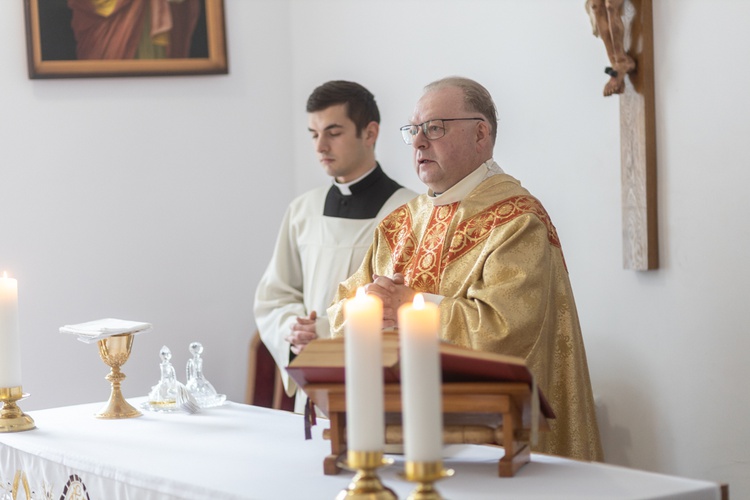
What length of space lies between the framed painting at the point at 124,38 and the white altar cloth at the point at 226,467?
2.78 metres

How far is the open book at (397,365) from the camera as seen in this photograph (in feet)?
7.27

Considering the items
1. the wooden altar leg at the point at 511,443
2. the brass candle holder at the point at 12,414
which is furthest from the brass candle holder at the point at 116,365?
the wooden altar leg at the point at 511,443

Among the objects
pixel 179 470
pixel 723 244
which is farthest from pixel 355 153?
pixel 179 470

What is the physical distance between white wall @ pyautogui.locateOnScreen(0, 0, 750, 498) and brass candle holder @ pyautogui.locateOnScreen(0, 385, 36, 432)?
2333 millimetres

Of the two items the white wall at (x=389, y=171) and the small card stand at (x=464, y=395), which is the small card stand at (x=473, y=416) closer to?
the small card stand at (x=464, y=395)

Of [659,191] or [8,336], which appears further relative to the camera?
[659,191]

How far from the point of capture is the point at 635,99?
405cm

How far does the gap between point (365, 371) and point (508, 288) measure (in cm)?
170

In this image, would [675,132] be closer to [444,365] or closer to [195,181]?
[444,365]

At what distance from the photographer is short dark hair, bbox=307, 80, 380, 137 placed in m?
4.79

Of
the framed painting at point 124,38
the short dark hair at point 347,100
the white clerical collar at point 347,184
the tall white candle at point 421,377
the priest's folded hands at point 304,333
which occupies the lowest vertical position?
the priest's folded hands at point 304,333

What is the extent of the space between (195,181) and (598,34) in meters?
2.91

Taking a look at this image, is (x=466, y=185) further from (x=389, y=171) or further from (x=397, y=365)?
(x=389, y=171)

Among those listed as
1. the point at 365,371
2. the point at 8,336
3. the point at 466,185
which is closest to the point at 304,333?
the point at 466,185
